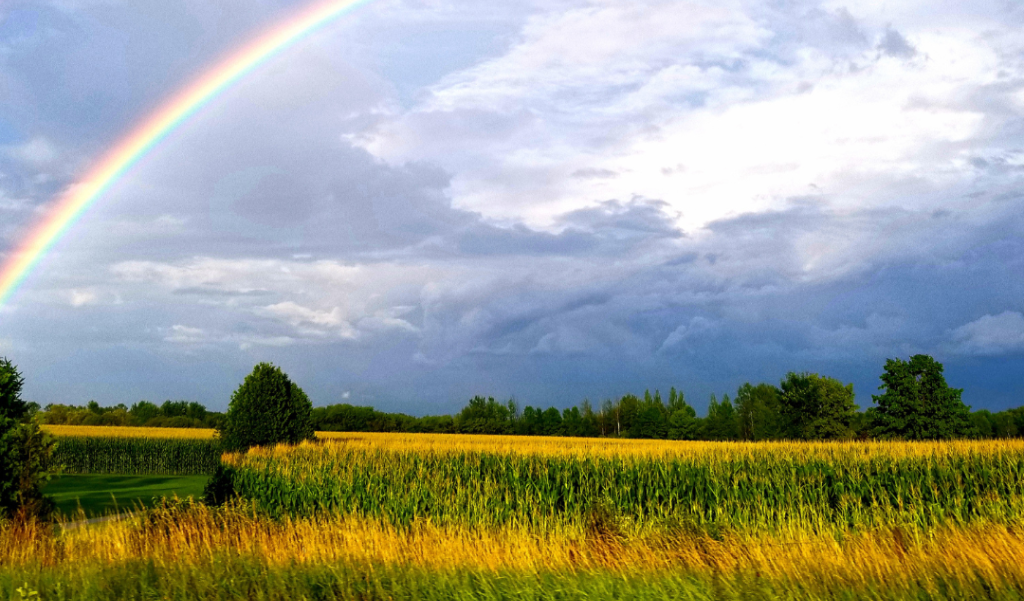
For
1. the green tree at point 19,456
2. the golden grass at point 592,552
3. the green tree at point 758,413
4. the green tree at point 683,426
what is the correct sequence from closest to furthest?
the golden grass at point 592,552 < the green tree at point 19,456 < the green tree at point 758,413 < the green tree at point 683,426

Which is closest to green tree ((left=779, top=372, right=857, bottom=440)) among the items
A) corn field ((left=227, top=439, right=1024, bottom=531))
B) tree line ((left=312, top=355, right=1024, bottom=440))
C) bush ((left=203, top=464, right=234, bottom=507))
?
tree line ((left=312, top=355, right=1024, bottom=440))

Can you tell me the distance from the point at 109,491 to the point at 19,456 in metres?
21.6

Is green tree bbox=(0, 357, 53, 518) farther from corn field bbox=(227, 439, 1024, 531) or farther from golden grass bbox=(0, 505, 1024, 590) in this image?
corn field bbox=(227, 439, 1024, 531)

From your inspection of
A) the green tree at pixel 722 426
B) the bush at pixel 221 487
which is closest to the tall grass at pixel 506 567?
the bush at pixel 221 487

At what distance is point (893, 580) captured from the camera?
8.01 metres

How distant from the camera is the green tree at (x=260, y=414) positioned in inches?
1141

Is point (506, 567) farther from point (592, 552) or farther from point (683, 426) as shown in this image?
point (683, 426)

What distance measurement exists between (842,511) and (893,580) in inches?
425

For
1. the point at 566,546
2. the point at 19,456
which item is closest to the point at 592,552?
the point at 566,546

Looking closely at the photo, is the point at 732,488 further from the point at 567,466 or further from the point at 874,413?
the point at 874,413

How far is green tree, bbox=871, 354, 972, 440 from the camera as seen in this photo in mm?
46719

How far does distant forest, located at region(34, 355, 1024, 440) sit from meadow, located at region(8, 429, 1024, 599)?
19438mm

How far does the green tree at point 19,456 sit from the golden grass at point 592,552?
0.88 m

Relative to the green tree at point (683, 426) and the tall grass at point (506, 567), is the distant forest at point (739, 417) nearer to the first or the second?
the green tree at point (683, 426)
